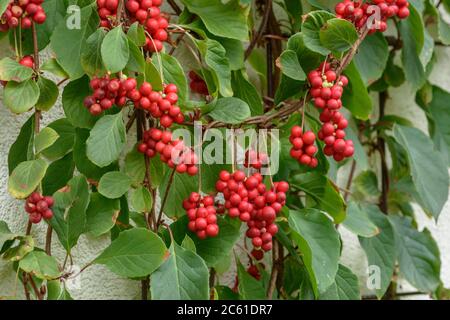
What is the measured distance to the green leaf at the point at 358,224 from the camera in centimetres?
111

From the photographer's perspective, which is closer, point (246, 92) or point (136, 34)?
point (136, 34)

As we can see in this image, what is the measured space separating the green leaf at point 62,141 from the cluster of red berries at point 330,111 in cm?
37

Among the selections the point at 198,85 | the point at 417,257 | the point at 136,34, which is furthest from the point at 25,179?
the point at 417,257

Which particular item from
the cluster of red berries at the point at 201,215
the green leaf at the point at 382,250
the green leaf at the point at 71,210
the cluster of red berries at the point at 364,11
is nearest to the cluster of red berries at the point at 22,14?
the green leaf at the point at 71,210

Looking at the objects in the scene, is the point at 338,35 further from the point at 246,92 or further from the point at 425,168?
the point at 425,168

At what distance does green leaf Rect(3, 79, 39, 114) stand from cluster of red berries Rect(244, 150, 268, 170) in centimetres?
30

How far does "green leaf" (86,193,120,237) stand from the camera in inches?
36.8

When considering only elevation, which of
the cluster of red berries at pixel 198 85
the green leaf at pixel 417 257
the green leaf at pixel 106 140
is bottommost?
the green leaf at pixel 417 257

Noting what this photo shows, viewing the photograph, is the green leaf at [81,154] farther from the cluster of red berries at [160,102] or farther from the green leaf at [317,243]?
the green leaf at [317,243]

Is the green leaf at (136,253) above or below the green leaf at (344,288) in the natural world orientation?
above

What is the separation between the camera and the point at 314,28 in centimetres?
94

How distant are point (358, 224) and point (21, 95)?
602 millimetres

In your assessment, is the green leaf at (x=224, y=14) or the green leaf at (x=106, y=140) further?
the green leaf at (x=224, y=14)
